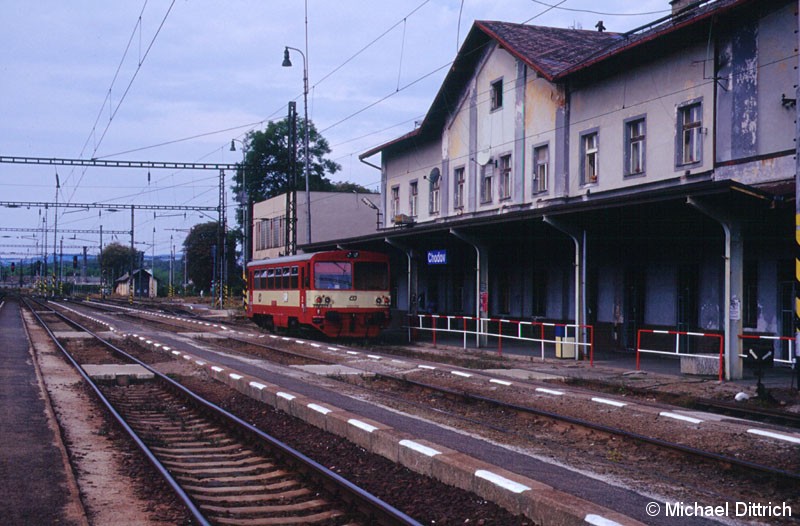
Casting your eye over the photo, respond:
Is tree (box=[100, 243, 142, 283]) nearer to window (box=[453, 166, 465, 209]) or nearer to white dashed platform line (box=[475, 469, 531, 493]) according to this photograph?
window (box=[453, 166, 465, 209])

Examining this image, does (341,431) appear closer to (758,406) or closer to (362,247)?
(758,406)

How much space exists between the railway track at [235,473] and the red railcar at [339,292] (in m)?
13.3

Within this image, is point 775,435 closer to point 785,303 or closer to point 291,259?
point 785,303

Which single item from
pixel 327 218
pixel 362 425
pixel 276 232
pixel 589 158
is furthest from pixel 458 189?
pixel 276 232

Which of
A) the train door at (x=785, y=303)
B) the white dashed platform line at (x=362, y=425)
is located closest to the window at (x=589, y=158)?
the train door at (x=785, y=303)

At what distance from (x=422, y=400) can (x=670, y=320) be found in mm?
9538

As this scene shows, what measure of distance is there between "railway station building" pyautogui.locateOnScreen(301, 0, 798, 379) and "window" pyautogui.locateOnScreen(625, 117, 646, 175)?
4cm

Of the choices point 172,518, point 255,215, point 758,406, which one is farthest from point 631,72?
point 255,215

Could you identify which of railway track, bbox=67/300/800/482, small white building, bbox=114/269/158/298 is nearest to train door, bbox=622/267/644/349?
railway track, bbox=67/300/800/482

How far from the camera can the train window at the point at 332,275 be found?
26.8m

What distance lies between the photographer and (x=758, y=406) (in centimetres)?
1295

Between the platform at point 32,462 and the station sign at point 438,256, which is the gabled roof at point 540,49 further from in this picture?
the platform at point 32,462

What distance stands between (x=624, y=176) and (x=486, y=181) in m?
7.95

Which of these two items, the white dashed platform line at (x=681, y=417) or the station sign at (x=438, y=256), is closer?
the white dashed platform line at (x=681, y=417)
